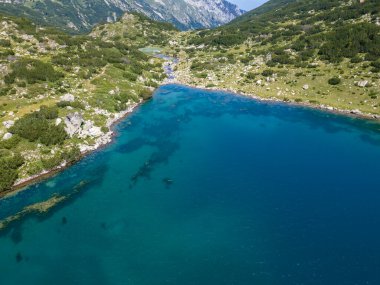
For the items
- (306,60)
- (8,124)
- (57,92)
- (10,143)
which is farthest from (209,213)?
(306,60)

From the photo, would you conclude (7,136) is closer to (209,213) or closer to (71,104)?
(71,104)

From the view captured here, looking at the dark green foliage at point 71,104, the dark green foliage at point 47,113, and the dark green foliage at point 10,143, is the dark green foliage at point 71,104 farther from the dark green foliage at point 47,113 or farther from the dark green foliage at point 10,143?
the dark green foliage at point 10,143

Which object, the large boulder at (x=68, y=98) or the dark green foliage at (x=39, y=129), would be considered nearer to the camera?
the dark green foliage at (x=39, y=129)

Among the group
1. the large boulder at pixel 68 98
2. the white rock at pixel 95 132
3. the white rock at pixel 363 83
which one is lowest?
the white rock at pixel 363 83

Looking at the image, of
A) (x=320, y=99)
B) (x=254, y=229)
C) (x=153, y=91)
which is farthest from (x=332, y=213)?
(x=153, y=91)

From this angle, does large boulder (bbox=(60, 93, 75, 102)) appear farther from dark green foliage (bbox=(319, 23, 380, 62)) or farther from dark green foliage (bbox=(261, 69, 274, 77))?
dark green foliage (bbox=(319, 23, 380, 62))

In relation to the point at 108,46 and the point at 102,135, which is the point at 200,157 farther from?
the point at 108,46

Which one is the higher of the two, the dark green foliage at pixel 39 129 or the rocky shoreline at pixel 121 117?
the dark green foliage at pixel 39 129

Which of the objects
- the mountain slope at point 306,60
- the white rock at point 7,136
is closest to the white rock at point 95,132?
the white rock at point 7,136
